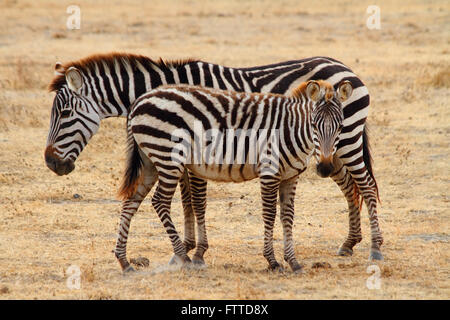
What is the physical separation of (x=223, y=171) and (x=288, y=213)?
86 cm

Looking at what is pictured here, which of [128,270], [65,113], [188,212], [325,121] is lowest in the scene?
[128,270]

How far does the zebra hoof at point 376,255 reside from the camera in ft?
28.0

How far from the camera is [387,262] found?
27.7 feet

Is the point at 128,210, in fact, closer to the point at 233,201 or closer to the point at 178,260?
the point at 178,260

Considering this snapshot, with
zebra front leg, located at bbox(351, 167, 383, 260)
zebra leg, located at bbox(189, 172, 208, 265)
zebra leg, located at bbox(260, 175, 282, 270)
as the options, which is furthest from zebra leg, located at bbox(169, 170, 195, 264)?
zebra front leg, located at bbox(351, 167, 383, 260)

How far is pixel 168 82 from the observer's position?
8594 millimetres

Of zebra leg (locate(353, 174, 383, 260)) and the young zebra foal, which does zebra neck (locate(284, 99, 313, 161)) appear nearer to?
the young zebra foal

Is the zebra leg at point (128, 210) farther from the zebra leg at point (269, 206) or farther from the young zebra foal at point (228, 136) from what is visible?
the zebra leg at point (269, 206)

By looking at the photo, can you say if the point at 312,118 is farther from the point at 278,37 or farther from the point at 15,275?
the point at 278,37

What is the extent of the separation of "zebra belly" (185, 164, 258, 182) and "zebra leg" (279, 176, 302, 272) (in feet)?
1.38

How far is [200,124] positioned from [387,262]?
2.61 m

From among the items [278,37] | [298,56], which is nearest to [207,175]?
[298,56]

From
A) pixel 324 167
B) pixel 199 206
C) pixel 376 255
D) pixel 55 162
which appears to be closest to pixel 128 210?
pixel 199 206

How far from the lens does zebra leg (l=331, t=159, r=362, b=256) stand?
29.2 ft
